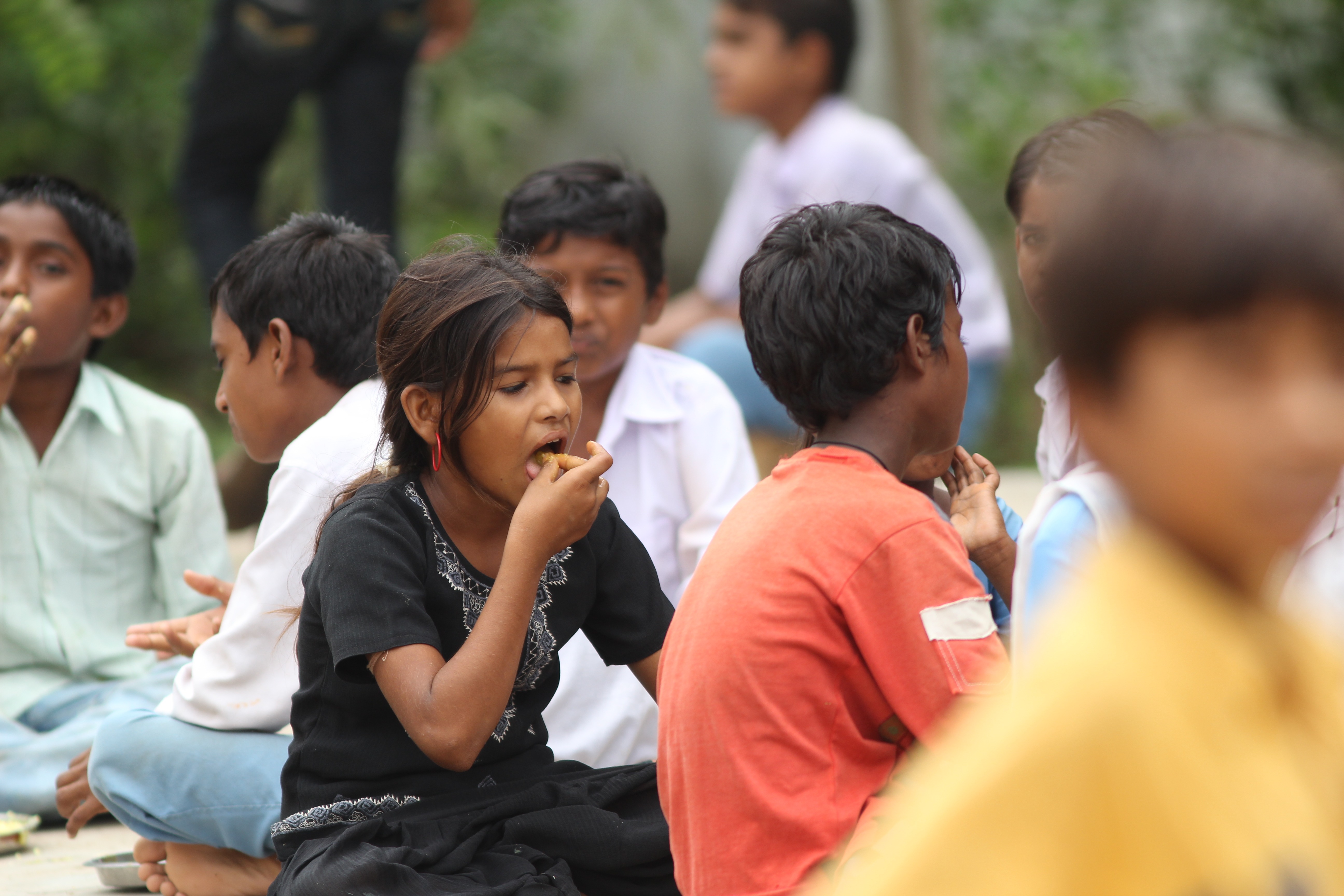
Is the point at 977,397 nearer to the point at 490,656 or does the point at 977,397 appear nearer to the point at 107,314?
the point at 107,314

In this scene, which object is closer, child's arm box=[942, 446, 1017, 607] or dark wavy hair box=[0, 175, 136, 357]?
child's arm box=[942, 446, 1017, 607]

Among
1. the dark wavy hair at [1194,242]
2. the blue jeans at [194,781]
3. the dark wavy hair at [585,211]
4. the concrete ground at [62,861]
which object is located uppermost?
the dark wavy hair at [1194,242]

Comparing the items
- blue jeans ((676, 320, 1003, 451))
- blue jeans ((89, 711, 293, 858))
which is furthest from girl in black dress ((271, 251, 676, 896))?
blue jeans ((676, 320, 1003, 451))

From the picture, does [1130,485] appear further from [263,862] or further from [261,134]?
[261,134]

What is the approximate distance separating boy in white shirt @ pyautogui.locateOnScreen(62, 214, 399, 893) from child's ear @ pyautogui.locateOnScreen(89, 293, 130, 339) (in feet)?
2.75

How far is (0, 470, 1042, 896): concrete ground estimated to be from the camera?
7.89 feet

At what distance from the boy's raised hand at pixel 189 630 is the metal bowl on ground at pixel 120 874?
1.22 feet

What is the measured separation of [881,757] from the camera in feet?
5.41

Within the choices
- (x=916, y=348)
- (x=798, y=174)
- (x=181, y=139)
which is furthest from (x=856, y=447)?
(x=181, y=139)

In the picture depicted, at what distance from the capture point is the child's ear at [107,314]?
317cm

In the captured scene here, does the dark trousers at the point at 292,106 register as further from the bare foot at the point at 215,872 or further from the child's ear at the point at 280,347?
the bare foot at the point at 215,872

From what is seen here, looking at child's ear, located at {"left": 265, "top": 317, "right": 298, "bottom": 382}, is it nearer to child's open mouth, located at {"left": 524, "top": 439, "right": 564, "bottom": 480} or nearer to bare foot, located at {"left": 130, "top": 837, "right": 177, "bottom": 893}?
child's open mouth, located at {"left": 524, "top": 439, "right": 564, "bottom": 480}

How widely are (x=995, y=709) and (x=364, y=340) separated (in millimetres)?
1750

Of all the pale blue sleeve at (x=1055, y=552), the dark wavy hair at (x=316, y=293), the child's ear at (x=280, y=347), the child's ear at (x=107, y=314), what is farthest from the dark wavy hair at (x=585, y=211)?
the pale blue sleeve at (x=1055, y=552)
